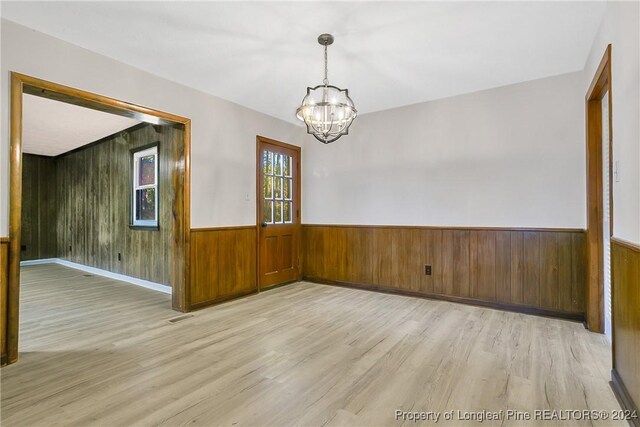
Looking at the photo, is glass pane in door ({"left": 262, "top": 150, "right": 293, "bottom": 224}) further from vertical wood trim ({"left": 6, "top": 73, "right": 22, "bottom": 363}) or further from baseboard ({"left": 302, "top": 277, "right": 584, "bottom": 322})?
vertical wood trim ({"left": 6, "top": 73, "right": 22, "bottom": 363})

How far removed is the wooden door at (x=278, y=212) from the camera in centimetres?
438

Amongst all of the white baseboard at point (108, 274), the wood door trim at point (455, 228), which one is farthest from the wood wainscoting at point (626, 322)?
the white baseboard at point (108, 274)

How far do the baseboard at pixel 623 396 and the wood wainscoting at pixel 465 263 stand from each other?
1.38 m

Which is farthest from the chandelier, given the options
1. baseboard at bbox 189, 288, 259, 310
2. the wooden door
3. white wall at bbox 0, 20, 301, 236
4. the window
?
the window

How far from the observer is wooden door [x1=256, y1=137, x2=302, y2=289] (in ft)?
14.4

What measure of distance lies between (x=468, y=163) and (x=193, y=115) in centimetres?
324

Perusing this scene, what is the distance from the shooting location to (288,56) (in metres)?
2.83

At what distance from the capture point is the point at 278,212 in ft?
15.4

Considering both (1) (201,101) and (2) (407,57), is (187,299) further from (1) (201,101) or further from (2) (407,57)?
(2) (407,57)

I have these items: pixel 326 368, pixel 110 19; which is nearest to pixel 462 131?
pixel 326 368

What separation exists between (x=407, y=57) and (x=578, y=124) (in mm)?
1875

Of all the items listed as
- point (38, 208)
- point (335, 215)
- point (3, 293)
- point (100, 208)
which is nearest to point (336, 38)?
point (335, 215)

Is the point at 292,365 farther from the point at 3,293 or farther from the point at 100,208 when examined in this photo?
the point at 100,208

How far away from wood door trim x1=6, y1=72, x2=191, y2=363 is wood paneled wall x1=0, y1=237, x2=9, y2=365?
0.02 metres
